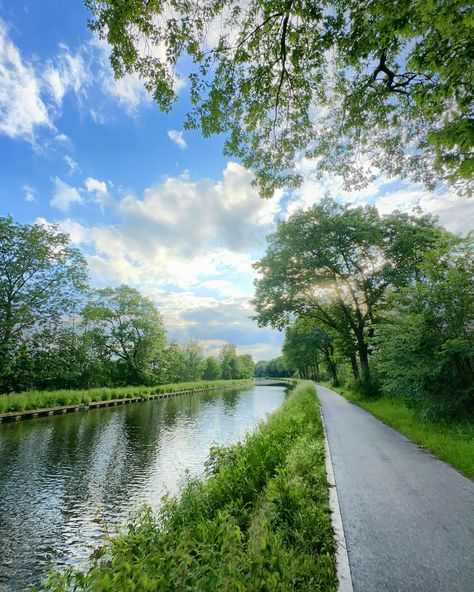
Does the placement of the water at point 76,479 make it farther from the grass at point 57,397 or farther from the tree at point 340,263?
the tree at point 340,263

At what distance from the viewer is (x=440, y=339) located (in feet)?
31.7

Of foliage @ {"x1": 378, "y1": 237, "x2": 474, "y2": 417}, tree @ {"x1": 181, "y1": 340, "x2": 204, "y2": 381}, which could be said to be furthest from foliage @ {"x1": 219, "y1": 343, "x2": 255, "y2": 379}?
foliage @ {"x1": 378, "y1": 237, "x2": 474, "y2": 417}

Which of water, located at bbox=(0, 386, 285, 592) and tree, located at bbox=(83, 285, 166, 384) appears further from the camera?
tree, located at bbox=(83, 285, 166, 384)

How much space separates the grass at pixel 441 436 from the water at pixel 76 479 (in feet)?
22.7

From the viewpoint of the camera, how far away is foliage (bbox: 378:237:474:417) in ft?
29.9

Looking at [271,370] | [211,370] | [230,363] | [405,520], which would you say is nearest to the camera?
[405,520]

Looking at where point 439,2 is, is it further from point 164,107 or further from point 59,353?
point 59,353

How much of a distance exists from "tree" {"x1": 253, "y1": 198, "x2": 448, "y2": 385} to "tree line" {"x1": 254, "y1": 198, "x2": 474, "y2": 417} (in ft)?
0.22

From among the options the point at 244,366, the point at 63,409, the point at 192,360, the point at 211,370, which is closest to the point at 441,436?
the point at 63,409

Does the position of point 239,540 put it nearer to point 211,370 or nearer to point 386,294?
point 386,294

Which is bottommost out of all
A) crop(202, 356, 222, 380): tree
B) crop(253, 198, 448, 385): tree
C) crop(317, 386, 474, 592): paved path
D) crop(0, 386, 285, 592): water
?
crop(0, 386, 285, 592): water

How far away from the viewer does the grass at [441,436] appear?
680 cm

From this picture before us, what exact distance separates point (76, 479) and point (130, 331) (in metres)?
38.8

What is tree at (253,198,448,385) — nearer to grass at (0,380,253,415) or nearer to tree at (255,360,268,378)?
grass at (0,380,253,415)
